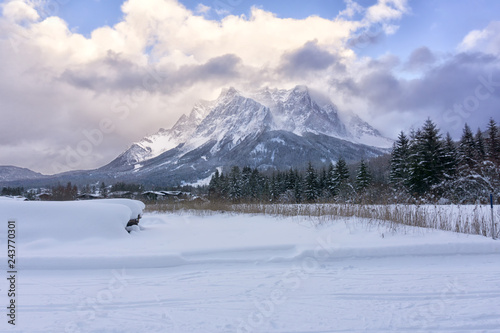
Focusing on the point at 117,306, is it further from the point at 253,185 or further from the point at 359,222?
the point at 253,185

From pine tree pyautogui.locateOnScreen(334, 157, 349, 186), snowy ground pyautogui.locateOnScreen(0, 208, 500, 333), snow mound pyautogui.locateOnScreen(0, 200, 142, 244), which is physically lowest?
snowy ground pyautogui.locateOnScreen(0, 208, 500, 333)

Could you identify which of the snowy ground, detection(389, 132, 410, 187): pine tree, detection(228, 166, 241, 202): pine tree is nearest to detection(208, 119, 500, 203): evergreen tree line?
detection(389, 132, 410, 187): pine tree

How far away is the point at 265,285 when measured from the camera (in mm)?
4238

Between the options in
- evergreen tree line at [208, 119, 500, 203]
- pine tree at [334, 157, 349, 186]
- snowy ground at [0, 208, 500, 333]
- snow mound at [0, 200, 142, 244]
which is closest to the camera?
snowy ground at [0, 208, 500, 333]

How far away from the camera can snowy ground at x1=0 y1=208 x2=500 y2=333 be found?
3115mm

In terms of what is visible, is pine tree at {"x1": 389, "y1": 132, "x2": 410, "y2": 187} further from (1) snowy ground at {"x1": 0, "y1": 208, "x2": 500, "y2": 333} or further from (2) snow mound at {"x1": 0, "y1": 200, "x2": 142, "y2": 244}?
(2) snow mound at {"x1": 0, "y1": 200, "x2": 142, "y2": 244}

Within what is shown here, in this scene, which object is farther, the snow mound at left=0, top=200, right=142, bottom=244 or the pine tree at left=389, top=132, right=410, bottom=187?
the pine tree at left=389, top=132, right=410, bottom=187

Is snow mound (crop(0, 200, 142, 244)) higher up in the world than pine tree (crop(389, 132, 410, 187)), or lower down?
lower down

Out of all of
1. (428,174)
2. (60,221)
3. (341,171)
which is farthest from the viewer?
(341,171)

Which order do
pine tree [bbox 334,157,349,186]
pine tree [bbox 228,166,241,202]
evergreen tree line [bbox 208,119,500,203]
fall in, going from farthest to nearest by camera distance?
1. pine tree [bbox 228,166,241,202]
2. pine tree [bbox 334,157,349,186]
3. evergreen tree line [bbox 208,119,500,203]

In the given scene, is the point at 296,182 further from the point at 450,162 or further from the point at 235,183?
the point at 450,162

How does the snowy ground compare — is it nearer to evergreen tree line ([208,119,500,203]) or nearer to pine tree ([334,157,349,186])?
evergreen tree line ([208,119,500,203])

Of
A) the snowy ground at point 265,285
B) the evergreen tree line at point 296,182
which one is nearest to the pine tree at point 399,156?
the evergreen tree line at point 296,182

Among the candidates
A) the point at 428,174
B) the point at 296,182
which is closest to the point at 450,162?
the point at 428,174
